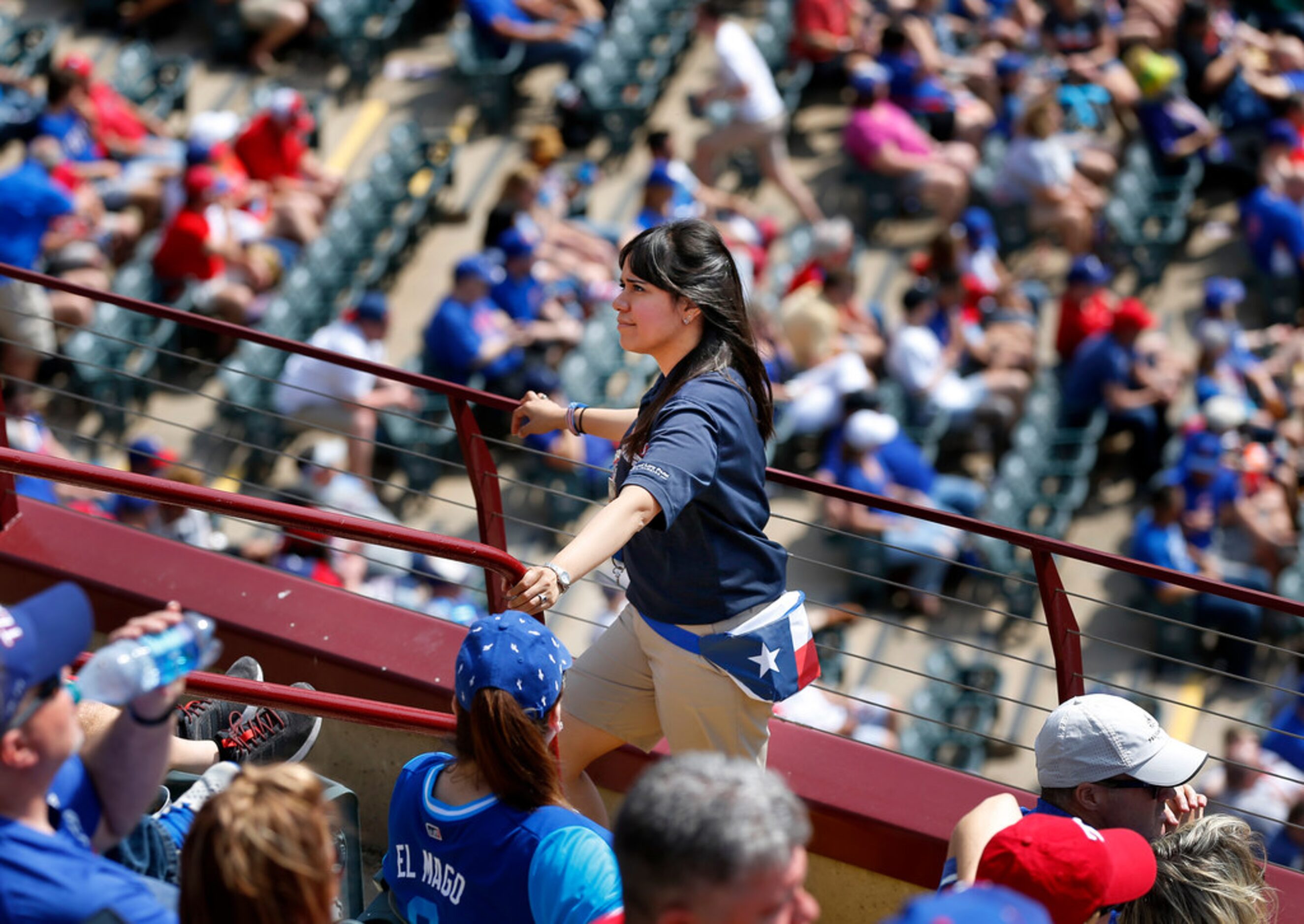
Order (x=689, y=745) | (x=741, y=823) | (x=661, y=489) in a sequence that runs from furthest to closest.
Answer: (x=689, y=745) < (x=661, y=489) < (x=741, y=823)

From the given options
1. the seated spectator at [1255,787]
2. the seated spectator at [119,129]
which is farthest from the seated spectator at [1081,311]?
the seated spectator at [119,129]

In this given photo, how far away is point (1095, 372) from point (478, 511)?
6.55 metres

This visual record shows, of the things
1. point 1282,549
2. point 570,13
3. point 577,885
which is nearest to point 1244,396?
point 1282,549

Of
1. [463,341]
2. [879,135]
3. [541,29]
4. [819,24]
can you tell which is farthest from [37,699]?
[819,24]

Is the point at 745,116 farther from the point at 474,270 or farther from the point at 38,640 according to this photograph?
the point at 38,640

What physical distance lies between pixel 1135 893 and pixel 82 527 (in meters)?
3.45

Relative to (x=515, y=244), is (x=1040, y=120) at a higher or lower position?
lower

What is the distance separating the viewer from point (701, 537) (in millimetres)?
3287

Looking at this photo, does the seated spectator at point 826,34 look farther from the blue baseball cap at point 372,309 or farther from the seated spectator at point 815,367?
the blue baseball cap at point 372,309

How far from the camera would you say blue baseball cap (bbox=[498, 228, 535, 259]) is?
9.23 meters

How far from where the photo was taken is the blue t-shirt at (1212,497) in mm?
8992

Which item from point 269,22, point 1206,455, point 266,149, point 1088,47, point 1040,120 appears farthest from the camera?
point 1088,47

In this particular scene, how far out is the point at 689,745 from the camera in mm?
3588

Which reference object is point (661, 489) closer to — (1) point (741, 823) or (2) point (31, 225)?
(1) point (741, 823)
